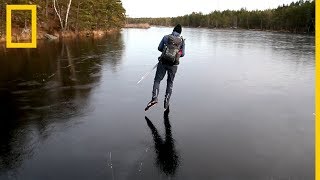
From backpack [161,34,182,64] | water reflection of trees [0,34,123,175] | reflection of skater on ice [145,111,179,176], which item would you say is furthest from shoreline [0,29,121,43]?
reflection of skater on ice [145,111,179,176]

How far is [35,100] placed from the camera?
973 cm

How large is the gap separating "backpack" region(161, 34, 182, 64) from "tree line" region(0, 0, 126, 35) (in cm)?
2647

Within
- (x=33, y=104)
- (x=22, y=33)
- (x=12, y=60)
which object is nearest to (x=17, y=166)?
(x=33, y=104)

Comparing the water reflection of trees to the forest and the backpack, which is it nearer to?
the backpack

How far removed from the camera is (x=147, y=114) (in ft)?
27.6

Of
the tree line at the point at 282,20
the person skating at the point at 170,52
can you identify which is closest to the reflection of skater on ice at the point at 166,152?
the person skating at the point at 170,52

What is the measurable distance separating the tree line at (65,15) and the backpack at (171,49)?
2647 centimetres

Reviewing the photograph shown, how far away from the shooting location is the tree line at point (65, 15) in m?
37.6

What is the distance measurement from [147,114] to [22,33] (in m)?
31.7

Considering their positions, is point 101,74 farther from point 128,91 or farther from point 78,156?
point 78,156

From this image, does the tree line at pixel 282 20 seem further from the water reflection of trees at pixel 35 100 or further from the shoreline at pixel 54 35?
the water reflection of trees at pixel 35 100

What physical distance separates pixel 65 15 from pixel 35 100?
4489cm

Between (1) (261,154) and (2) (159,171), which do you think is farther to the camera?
(1) (261,154)

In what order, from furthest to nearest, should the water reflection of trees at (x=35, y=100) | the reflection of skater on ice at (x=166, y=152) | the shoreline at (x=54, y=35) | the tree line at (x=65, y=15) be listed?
the tree line at (x=65, y=15) → the shoreline at (x=54, y=35) → the water reflection of trees at (x=35, y=100) → the reflection of skater on ice at (x=166, y=152)
